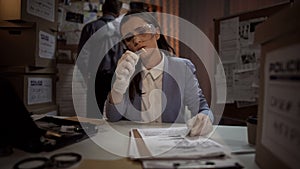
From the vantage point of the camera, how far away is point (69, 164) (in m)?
0.57

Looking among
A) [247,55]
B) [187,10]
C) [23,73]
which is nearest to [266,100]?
[247,55]

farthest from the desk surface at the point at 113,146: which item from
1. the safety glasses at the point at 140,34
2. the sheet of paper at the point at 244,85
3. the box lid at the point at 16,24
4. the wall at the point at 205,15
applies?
the wall at the point at 205,15

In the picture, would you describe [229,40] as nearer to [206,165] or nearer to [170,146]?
[170,146]

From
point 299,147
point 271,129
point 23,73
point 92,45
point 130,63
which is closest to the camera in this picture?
point 299,147

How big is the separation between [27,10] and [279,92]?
1685 millimetres

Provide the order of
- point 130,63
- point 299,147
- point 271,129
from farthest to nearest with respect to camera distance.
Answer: point 130,63 → point 271,129 → point 299,147

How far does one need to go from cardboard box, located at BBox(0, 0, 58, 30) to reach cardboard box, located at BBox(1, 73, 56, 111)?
373mm

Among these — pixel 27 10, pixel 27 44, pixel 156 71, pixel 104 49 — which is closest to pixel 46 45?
pixel 27 44

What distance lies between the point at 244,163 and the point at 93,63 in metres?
1.85

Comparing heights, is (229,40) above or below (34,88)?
above

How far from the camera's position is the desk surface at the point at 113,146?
632mm

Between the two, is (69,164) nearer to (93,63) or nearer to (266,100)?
(266,100)

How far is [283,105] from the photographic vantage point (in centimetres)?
47

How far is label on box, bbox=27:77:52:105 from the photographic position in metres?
1.91
